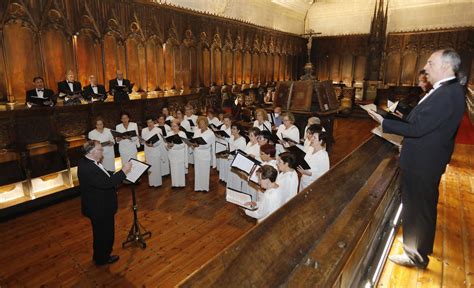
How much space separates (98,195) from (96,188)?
12 centimetres

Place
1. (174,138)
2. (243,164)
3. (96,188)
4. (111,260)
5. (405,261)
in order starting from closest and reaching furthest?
(405,261) → (96,188) → (111,260) → (243,164) → (174,138)

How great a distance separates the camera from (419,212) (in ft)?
9.25

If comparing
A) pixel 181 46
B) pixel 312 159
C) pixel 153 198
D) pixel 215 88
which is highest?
pixel 181 46

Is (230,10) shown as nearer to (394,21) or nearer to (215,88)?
(215,88)

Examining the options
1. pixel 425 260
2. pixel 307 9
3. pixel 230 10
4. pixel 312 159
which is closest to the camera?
pixel 425 260

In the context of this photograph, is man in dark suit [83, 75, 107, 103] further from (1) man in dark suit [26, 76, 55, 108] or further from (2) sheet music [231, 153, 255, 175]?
(2) sheet music [231, 153, 255, 175]

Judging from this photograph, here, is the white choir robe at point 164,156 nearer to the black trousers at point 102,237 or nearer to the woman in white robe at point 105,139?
the woman in white robe at point 105,139

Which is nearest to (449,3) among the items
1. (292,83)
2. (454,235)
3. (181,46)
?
(292,83)

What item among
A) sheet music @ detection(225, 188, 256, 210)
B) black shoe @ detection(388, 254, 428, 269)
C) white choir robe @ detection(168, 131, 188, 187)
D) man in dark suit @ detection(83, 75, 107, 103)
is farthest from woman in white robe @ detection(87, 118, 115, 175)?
black shoe @ detection(388, 254, 428, 269)

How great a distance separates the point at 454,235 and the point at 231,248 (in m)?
3.54

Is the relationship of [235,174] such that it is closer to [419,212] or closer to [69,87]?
[419,212]

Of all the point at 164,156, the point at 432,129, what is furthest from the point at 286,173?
the point at 164,156

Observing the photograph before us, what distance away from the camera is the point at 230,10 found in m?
15.4

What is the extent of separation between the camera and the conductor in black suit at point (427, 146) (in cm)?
254
